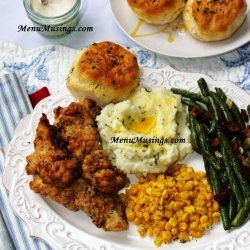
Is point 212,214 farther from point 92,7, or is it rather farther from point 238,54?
point 92,7

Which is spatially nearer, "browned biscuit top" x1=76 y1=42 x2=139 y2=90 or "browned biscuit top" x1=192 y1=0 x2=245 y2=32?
"browned biscuit top" x1=76 y1=42 x2=139 y2=90

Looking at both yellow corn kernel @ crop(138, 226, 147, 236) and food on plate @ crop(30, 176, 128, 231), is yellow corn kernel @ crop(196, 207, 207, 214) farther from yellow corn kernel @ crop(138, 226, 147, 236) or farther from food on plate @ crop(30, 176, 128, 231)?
food on plate @ crop(30, 176, 128, 231)

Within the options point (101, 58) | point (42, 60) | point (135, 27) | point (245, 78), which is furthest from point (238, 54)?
point (42, 60)

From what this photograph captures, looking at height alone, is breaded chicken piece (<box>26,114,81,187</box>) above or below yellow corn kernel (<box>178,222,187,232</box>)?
above

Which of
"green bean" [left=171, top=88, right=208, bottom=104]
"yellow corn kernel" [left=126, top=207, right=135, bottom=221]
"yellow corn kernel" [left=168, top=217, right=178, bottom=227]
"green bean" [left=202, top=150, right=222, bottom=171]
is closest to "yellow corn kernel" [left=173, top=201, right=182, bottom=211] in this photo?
"yellow corn kernel" [left=168, top=217, right=178, bottom=227]

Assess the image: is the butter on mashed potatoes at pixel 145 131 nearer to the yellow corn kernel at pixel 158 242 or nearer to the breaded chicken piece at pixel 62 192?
the breaded chicken piece at pixel 62 192

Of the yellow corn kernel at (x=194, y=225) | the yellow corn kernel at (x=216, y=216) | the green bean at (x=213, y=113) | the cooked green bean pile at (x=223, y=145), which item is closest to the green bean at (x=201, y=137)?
the cooked green bean pile at (x=223, y=145)
